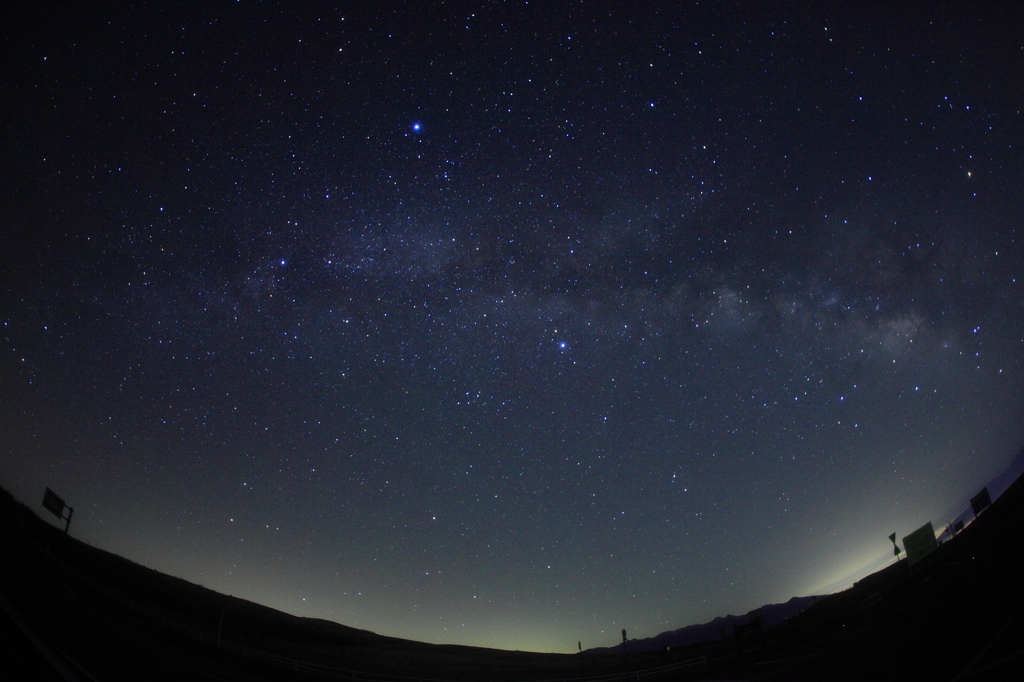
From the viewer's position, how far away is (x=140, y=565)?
206 feet

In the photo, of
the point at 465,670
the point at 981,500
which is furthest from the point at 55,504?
the point at 981,500

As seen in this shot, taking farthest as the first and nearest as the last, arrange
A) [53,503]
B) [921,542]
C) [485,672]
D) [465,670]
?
[465,670] < [485,672] < [53,503] < [921,542]

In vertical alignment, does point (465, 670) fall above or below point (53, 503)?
below

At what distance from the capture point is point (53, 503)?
3394 centimetres

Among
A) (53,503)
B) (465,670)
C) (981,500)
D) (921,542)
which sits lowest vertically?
(465,670)

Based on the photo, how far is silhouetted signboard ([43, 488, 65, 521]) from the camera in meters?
33.4

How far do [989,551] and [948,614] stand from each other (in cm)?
1579

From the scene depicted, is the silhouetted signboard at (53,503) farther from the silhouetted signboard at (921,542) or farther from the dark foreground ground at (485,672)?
the silhouetted signboard at (921,542)

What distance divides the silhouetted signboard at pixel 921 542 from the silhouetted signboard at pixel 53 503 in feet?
182

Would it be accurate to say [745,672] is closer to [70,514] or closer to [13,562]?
[13,562]

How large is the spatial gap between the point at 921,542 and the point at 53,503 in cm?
5656

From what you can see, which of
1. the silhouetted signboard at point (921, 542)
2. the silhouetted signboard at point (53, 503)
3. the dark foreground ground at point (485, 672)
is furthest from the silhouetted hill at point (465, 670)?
the silhouetted signboard at point (53, 503)

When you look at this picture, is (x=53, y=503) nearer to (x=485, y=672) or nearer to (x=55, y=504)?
(x=55, y=504)

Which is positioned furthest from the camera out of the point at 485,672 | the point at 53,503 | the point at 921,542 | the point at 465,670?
the point at 465,670
